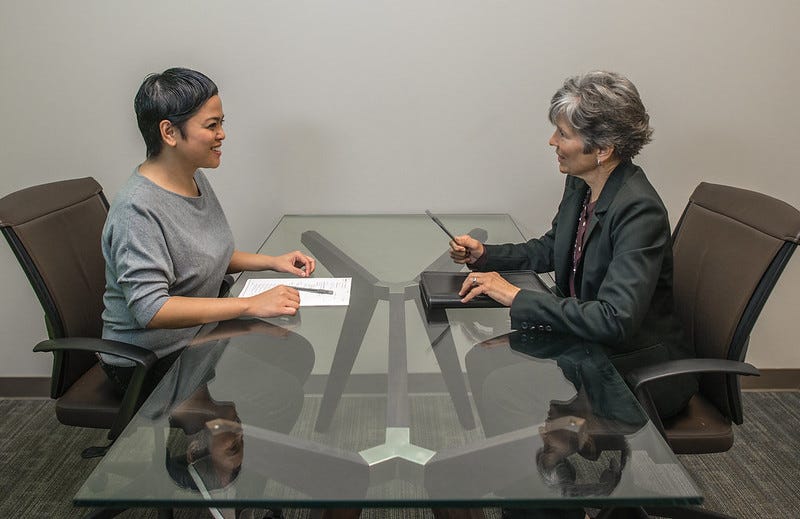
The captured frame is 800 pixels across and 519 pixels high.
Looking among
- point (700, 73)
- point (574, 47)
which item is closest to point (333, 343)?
point (574, 47)

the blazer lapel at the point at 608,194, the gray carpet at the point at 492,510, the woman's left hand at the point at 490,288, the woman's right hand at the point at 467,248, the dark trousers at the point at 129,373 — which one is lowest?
the gray carpet at the point at 492,510

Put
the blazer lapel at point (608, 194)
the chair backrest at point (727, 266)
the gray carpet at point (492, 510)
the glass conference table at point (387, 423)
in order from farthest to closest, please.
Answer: the gray carpet at point (492, 510) → the blazer lapel at point (608, 194) → the chair backrest at point (727, 266) → the glass conference table at point (387, 423)

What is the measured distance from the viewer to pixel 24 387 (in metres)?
2.96

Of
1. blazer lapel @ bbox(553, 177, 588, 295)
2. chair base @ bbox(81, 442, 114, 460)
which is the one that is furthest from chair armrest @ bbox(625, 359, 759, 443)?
chair base @ bbox(81, 442, 114, 460)

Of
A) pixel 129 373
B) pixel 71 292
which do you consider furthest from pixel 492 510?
pixel 71 292

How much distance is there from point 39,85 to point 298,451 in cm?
195

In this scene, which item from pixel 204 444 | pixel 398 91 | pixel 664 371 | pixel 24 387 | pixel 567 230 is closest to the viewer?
pixel 204 444

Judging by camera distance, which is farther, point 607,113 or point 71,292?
point 71,292

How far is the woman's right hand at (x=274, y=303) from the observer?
5.91 ft

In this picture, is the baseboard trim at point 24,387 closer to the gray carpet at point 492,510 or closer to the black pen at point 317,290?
the gray carpet at point 492,510

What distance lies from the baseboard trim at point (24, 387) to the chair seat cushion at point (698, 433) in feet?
7.92

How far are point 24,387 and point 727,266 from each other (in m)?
2.68

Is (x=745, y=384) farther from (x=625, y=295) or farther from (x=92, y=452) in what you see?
(x=92, y=452)

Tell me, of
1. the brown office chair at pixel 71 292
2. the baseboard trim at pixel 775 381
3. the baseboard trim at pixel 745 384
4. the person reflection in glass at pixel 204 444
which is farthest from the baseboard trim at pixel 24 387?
the baseboard trim at pixel 775 381
